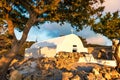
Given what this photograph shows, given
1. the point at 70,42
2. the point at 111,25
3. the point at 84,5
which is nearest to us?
the point at 84,5

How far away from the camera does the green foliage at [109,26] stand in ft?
156

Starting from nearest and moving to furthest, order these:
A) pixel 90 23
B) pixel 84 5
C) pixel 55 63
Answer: pixel 84 5 < pixel 90 23 < pixel 55 63

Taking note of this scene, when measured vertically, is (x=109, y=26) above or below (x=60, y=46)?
above

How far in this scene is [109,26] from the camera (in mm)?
47156

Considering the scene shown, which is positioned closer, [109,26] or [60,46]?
[60,46]

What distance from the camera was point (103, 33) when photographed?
49.5 m

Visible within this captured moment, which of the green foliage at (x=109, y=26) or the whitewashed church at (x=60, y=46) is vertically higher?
the green foliage at (x=109, y=26)

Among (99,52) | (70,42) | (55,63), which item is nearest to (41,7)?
(55,63)

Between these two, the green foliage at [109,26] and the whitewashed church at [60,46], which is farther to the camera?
the green foliage at [109,26]

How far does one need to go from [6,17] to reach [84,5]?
239 inches

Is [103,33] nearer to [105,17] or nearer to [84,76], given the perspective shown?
[105,17]

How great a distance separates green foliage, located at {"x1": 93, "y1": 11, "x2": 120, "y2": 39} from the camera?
156 ft

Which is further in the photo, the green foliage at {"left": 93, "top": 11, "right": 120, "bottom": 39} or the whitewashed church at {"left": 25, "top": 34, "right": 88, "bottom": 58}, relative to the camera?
the green foliage at {"left": 93, "top": 11, "right": 120, "bottom": 39}

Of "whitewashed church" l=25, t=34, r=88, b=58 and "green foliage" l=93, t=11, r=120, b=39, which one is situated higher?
"green foliage" l=93, t=11, r=120, b=39
